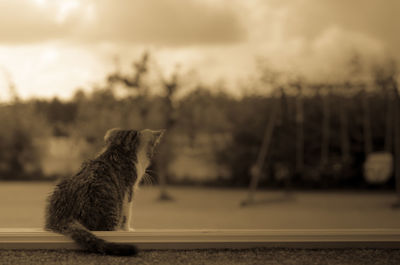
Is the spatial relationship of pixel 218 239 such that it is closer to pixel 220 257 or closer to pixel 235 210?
pixel 220 257

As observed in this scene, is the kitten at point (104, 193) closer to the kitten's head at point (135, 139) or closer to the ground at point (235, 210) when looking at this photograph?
the kitten's head at point (135, 139)

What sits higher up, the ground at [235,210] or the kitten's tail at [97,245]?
the kitten's tail at [97,245]

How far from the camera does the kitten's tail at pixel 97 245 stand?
4.87 feet

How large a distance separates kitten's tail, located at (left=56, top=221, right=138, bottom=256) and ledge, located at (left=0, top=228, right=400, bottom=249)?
31 mm

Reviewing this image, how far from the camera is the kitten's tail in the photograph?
148 centimetres

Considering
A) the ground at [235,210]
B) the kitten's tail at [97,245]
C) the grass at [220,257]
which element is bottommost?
the ground at [235,210]

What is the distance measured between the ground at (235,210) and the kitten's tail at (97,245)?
297 cm

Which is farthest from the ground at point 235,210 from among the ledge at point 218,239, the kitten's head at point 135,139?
the ledge at point 218,239

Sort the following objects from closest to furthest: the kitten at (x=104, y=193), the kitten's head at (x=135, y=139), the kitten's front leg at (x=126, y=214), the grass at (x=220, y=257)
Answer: the grass at (x=220, y=257), the kitten at (x=104, y=193), the kitten's front leg at (x=126, y=214), the kitten's head at (x=135, y=139)

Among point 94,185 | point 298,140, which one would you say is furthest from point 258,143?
point 94,185

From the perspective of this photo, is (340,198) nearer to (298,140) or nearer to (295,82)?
(298,140)

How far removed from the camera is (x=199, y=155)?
10.9 meters

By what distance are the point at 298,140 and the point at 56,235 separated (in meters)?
8.83

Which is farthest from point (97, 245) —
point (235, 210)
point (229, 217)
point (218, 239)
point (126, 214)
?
point (235, 210)
